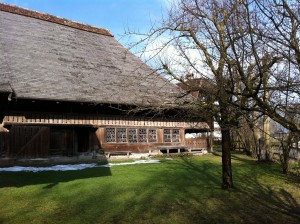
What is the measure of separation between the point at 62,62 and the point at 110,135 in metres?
5.26

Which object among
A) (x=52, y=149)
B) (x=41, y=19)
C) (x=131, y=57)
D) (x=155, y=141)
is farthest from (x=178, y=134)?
(x=41, y=19)

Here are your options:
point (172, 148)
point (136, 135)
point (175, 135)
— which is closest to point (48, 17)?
point (136, 135)

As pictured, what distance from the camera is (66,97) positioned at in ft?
55.3

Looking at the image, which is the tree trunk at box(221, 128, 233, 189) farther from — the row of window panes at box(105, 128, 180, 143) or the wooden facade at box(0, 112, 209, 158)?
the row of window panes at box(105, 128, 180, 143)

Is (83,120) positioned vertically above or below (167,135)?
above

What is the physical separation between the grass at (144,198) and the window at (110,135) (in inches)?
233

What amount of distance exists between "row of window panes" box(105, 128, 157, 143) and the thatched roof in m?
2.25

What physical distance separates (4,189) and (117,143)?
33.2 ft

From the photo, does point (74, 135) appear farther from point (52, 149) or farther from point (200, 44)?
point (200, 44)

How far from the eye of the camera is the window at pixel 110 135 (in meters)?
19.7

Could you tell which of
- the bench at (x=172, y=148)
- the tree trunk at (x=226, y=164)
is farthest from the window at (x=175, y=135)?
the tree trunk at (x=226, y=164)

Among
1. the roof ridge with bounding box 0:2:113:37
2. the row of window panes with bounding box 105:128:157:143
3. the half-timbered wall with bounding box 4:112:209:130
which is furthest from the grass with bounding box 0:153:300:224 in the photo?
the roof ridge with bounding box 0:2:113:37

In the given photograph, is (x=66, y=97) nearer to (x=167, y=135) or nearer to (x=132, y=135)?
(x=132, y=135)

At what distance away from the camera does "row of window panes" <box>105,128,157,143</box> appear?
19.9 m
